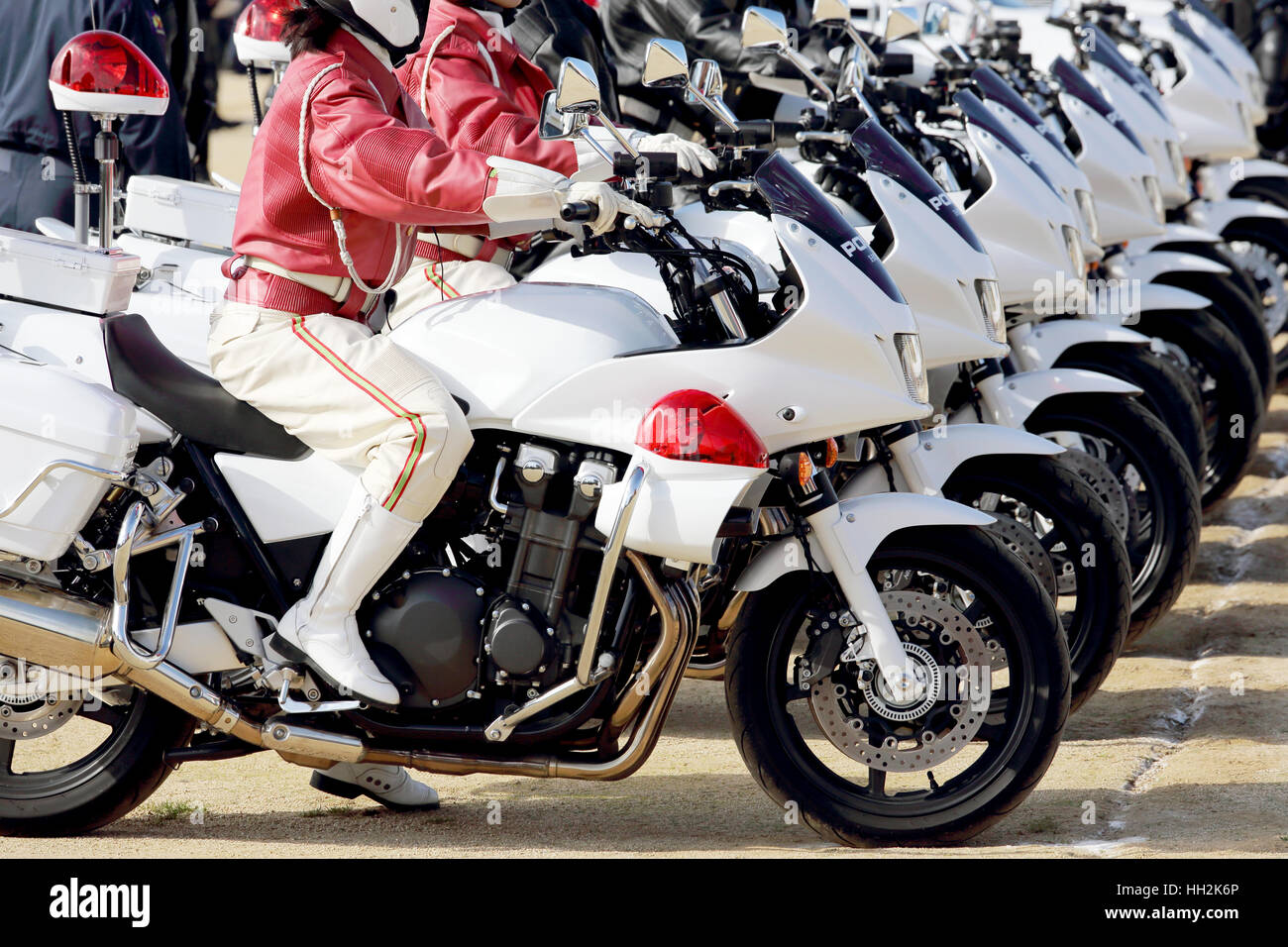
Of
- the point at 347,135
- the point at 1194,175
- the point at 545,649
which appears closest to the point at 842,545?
the point at 545,649

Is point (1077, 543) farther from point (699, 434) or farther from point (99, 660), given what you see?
point (99, 660)

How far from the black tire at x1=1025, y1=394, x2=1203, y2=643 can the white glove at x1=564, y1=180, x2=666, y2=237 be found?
2211mm

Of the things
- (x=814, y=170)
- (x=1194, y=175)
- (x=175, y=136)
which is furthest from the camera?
(x=1194, y=175)

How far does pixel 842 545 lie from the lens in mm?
3898

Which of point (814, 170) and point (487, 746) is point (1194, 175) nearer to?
point (814, 170)

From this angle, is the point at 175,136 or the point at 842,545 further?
the point at 175,136

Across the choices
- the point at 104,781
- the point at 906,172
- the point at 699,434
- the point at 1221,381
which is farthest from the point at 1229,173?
the point at 104,781

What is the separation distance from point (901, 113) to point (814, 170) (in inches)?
31.2

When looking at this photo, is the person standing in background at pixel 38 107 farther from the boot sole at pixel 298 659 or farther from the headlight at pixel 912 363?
the headlight at pixel 912 363

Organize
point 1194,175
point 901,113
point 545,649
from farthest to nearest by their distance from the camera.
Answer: point 1194,175 → point 901,113 → point 545,649

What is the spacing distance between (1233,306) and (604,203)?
5.00 metres

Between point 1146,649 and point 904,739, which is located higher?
point 904,739

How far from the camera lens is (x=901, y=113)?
5.94m
